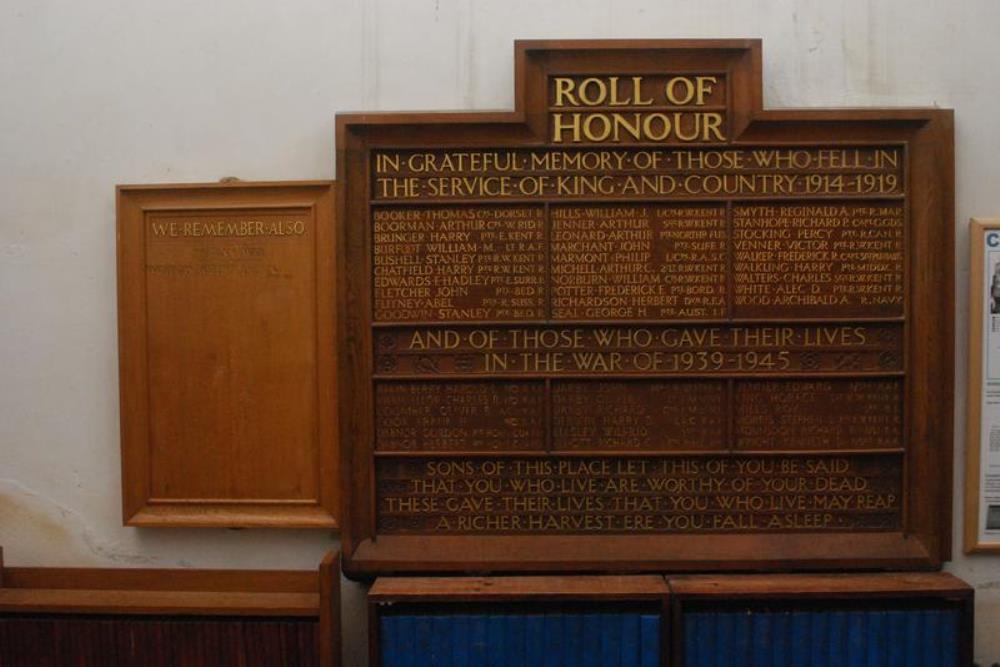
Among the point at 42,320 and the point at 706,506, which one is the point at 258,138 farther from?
the point at 706,506

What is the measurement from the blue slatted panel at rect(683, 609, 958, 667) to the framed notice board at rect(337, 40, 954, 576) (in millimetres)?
241

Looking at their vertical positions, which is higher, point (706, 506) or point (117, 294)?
point (117, 294)

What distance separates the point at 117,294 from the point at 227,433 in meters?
A: 0.79

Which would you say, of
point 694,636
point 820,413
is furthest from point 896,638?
point 820,413

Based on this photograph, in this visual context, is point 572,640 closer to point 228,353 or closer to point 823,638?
point 823,638

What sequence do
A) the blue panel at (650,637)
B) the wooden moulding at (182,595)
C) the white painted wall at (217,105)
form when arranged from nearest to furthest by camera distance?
the blue panel at (650,637) < the wooden moulding at (182,595) < the white painted wall at (217,105)

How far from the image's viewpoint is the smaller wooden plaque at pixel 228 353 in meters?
3.24

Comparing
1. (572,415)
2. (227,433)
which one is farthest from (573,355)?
(227,433)

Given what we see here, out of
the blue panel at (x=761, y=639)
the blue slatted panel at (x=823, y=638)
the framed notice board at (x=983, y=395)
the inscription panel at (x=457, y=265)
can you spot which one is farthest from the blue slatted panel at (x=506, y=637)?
the framed notice board at (x=983, y=395)

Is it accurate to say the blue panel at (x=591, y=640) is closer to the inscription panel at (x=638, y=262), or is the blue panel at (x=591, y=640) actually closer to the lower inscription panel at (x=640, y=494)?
the lower inscription panel at (x=640, y=494)

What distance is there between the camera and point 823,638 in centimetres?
298

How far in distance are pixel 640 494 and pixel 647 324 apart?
750mm

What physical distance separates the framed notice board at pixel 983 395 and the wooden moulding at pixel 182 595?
2.82 meters

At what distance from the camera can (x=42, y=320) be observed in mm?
3340
